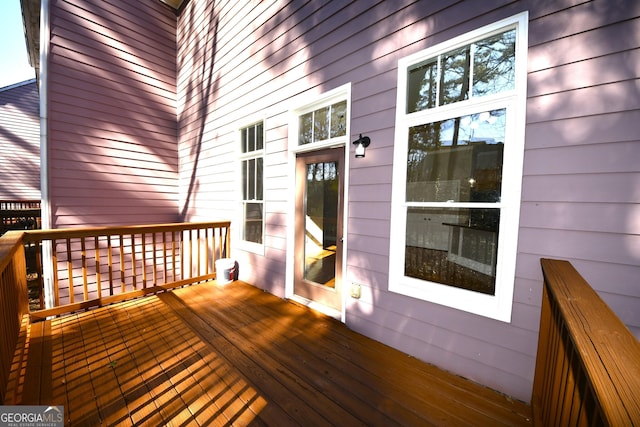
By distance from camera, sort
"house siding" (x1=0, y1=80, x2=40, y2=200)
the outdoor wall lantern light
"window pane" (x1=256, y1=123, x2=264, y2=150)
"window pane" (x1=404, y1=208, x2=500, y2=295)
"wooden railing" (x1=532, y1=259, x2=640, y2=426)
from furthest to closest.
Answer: "house siding" (x1=0, y1=80, x2=40, y2=200) → "window pane" (x1=256, y1=123, x2=264, y2=150) → the outdoor wall lantern light → "window pane" (x1=404, y1=208, x2=500, y2=295) → "wooden railing" (x1=532, y1=259, x2=640, y2=426)

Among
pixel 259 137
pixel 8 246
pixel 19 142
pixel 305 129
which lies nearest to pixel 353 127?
pixel 305 129

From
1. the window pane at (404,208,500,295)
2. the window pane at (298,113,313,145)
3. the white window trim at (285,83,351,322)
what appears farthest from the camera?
the window pane at (298,113,313,145)

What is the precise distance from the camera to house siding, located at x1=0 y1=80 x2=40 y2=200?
353 inches

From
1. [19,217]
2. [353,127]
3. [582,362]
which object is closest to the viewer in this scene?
[582,362]

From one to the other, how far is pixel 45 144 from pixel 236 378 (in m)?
4.66

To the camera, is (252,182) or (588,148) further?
(252,182)

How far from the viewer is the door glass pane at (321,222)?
2.78m

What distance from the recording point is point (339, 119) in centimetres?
270

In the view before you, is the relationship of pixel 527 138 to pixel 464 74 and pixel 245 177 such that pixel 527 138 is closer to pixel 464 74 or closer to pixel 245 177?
pixel 464 74

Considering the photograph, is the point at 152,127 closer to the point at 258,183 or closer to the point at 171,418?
the point at 258,183

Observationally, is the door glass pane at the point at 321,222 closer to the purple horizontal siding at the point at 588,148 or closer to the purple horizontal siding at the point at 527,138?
the purple horizontal siding at the point at 527,138

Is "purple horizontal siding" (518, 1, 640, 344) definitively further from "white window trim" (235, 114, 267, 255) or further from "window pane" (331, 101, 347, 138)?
"white window trim" (235, 114, 267, 255)

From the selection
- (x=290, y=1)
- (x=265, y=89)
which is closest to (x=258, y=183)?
(x=265, y=89)

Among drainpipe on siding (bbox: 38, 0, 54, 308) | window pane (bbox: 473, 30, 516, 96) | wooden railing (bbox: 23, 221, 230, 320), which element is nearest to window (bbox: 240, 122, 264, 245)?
wooden railing (bbox: 23, 221, 230, 320)
